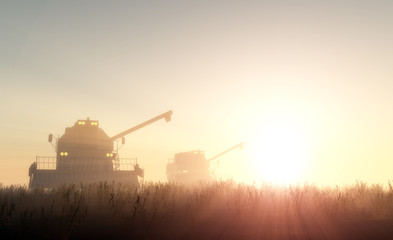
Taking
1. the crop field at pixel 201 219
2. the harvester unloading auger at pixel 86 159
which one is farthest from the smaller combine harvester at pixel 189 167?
the crop field at pixel 201 219

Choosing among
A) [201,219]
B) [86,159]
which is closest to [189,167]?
[86,159]

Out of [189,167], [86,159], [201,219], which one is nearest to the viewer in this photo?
[201,219]

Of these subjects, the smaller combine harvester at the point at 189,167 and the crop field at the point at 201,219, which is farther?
the smaller combine harvester at the point at 189,167

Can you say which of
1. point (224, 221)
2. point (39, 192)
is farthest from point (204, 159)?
point (224, 221)

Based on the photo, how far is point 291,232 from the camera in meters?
7.05

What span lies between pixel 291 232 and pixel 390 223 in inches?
110

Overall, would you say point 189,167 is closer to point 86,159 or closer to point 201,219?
point 86,159

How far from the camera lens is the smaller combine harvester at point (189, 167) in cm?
5041

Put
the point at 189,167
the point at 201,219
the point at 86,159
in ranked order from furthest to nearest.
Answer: the point at 189,167 < the point at 86,159 < the point at 201,219

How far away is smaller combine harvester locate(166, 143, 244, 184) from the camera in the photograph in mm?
50406

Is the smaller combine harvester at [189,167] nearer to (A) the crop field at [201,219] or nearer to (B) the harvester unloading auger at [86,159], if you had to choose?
(B) the harvester unloading auger at [86,159]

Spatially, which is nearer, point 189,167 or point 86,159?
point 86,159

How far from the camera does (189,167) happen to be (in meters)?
50.9

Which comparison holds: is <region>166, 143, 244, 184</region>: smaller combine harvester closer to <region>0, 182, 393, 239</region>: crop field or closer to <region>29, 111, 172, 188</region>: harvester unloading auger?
<region>29, 111, 172, 188</region>: harvester unloading auger
